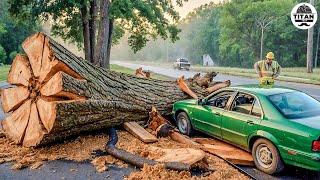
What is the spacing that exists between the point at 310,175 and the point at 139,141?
310 cm

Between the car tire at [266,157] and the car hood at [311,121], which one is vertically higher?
the car hood at [311,121]

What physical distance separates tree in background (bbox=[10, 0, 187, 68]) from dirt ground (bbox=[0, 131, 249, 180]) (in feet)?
35.9

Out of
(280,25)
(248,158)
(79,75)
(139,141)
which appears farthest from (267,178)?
(280,25)

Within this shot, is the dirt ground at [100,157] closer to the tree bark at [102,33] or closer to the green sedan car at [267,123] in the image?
the green sedan car at [267,123]

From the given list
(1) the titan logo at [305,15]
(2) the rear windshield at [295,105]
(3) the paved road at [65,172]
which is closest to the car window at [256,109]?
(2) the rear windshield at [295,105]

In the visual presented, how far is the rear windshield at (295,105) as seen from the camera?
6.36 m

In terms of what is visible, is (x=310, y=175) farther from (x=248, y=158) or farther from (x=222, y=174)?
(x=222, y=174)

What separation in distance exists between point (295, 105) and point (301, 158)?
1.28 m

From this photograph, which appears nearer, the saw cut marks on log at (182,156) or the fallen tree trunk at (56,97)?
the saw cut marks on log at (182,156)

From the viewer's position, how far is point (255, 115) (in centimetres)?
663

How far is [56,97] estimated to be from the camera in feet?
22.8

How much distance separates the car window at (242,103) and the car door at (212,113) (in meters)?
0.25

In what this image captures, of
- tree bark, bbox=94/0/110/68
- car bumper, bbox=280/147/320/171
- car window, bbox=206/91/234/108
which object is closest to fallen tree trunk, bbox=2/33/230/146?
car window, bbox=206/91/234/108

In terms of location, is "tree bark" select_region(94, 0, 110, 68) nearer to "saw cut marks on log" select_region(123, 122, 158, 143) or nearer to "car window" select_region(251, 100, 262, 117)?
"saw cut marks on log" select_region(123, 122, 158, 143)
